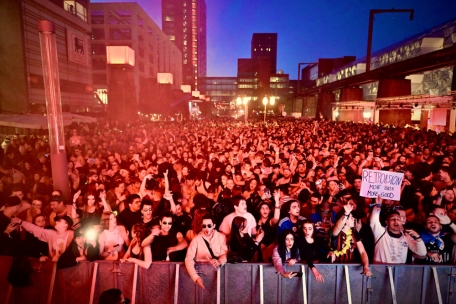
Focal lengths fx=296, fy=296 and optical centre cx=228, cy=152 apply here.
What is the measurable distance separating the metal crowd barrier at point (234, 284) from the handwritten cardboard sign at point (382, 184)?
4.42 feet

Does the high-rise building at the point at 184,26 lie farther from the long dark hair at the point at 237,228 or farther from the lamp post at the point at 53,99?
the long dark hair at the point at 237,228

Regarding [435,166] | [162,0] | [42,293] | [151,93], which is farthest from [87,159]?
[162,0]

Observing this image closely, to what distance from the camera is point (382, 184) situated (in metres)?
5.10

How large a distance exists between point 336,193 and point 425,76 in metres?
25.2

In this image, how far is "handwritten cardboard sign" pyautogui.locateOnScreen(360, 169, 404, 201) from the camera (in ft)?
16.6

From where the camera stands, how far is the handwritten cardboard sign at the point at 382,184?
505 cm

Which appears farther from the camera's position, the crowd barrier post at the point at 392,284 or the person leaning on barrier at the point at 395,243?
the person leaning on barrier at the point at 395,243

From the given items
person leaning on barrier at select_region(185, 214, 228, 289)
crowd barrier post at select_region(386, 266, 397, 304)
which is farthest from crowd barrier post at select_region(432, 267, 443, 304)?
person leaning on barrier at select_region(185, 214, 228, 289)

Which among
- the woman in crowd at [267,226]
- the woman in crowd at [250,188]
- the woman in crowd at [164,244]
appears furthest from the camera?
the woman in crowd at [250,188]

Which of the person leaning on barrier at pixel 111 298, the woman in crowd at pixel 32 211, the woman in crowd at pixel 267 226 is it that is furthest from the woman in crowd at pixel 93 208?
the woman in crowd at pixel 267 226

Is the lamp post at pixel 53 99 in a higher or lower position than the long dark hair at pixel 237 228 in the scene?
higher

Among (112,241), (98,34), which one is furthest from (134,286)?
(98,34)

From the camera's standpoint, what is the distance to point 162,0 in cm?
12450

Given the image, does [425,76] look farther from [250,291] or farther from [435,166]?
[250,291]
